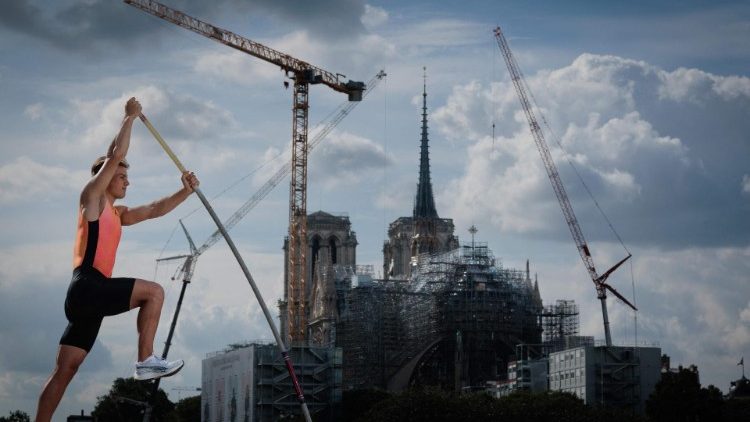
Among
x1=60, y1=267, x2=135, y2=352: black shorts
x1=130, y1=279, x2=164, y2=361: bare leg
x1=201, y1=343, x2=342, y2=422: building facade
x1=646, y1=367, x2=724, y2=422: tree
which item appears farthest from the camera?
x1=201, y1=343, x2=342, y2=422: building facade

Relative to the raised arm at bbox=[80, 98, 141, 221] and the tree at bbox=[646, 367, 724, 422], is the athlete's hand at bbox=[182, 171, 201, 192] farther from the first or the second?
the tree at bbox=[646, 367, 724, 422]

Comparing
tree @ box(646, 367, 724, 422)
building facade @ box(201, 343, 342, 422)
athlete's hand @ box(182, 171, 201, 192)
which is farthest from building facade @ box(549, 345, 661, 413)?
athlete's hand @ box(182, 171, 201, 192)

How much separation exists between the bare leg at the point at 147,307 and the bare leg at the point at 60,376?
2.24 ft

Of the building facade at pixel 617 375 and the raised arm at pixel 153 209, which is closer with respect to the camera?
the raised arm at pixel 153 209

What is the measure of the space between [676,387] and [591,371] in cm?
2112

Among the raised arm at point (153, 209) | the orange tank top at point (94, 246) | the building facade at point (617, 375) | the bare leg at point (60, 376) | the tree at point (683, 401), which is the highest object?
the building facade at point (617, 375)

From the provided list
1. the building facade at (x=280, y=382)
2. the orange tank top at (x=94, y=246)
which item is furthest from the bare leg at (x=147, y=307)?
the building facade at (x=280, y=382)

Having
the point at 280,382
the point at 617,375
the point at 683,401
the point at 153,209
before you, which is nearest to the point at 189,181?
the point at 153,209

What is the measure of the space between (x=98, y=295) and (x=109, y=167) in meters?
1.54

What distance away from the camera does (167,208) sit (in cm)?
1806

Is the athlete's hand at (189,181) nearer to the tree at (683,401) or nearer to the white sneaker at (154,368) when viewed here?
the white sneaker at (154,368)

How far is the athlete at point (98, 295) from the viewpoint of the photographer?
16688 millimetres

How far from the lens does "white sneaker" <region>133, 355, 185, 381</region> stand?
1702 centimetres

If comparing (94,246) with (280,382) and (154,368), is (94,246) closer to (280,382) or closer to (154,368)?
(154,368)
